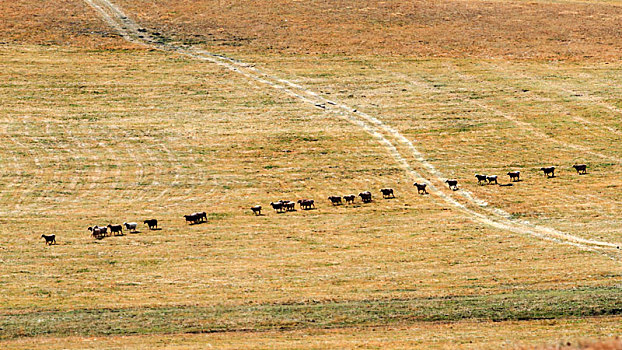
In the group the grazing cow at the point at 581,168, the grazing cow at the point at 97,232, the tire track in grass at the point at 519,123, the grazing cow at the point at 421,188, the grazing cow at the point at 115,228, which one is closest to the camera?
the grazing cow at the point at 97,232

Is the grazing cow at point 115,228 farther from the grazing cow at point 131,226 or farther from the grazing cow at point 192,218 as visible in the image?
the grazing cow at point 192,218

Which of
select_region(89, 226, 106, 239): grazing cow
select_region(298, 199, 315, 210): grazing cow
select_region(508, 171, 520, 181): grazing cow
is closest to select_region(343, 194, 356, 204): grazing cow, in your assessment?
select_region(298, 199, 315, 210): grazing cow

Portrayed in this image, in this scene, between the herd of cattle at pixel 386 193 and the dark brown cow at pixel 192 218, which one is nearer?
the dark brown cow at pixel 192 218

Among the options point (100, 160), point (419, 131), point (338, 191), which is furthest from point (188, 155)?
point (419, 131)

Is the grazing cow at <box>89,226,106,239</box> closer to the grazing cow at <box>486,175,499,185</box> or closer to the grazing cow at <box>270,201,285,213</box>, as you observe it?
the grazing cow at <box>270,201,285,213</box>

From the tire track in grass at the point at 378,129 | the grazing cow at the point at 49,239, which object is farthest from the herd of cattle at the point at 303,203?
the tire track in grass at the point at 378,129

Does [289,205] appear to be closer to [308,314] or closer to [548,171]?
[548,171]
